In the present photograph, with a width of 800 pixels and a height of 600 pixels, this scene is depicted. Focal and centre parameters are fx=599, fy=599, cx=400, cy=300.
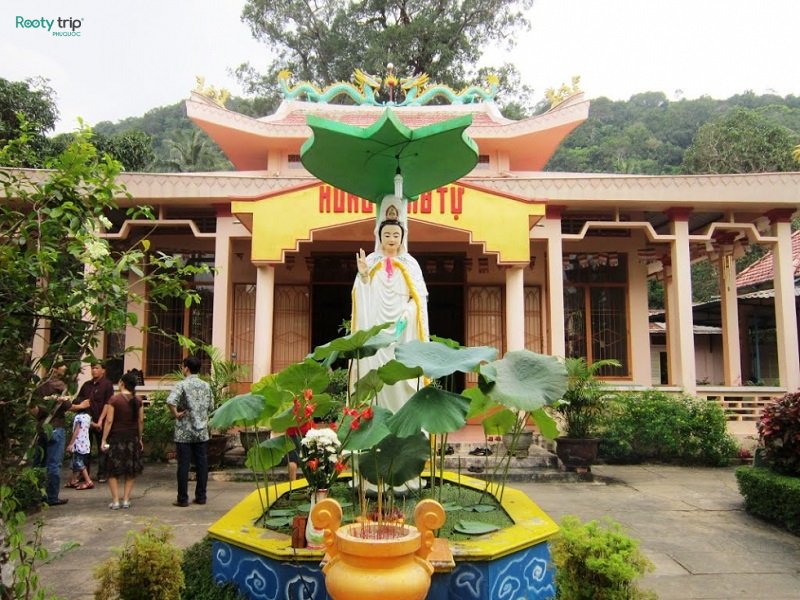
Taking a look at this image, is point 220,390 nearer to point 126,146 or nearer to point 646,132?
point 126,146

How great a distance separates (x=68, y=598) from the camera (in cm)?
379

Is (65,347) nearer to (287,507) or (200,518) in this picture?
(287,507)

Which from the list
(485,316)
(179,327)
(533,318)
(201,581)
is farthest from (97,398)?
(533,318)

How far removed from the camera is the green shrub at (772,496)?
5.65 metres

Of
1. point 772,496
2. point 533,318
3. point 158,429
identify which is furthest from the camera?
point 533,318

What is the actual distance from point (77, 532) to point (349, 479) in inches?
99.7

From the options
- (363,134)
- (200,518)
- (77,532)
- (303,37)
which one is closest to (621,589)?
(363,134)

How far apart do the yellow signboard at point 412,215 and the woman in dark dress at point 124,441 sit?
3101 millimetres

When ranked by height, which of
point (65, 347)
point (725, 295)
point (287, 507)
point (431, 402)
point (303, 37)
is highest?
point (303, 37)

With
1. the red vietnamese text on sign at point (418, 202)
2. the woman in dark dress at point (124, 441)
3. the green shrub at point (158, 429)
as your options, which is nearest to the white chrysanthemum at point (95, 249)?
the woman in dark dress at point (124, 441)

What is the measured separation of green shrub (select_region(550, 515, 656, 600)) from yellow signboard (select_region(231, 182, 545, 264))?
20.6 feet

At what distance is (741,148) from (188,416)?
2607 centimetres

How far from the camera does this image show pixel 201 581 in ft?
11.7

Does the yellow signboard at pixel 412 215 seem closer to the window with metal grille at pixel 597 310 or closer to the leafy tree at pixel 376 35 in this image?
the window with metal grille at pixel 597 310
